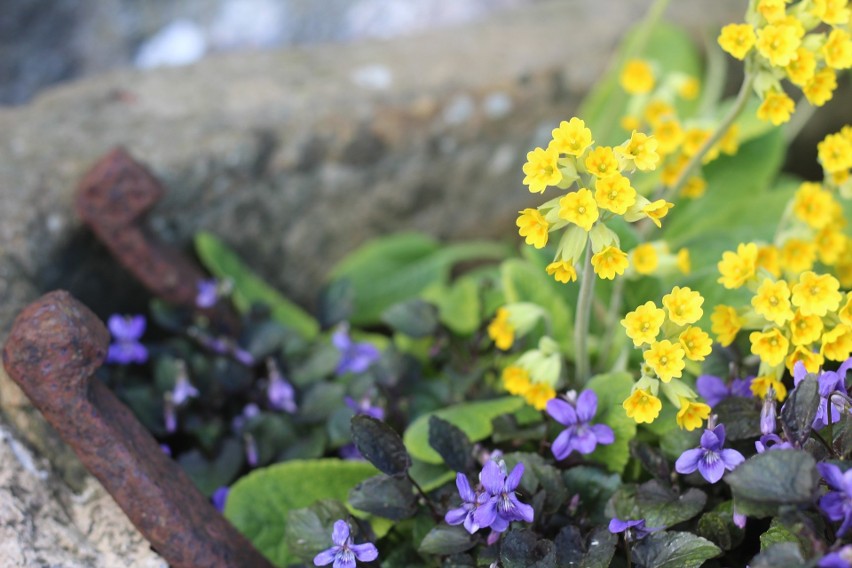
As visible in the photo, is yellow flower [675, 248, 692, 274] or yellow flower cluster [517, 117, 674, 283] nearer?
yellow flower cluster [517, 117, 674, 283]

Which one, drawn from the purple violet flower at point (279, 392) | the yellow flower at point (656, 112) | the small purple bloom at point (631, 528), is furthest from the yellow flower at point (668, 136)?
the purple violet flower at point (279, 392)

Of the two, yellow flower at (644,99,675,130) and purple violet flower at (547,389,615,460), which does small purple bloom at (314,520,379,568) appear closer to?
purple violet flower at (547,389,615,460)

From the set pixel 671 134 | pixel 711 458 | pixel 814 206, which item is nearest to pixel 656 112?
pixel 671 134

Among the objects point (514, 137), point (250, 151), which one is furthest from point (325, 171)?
point (514, 137)

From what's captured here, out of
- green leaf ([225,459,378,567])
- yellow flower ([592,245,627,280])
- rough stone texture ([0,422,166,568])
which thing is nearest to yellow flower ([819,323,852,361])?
yellow flower ([592,245,627,280])

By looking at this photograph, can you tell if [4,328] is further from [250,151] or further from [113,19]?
[113,19]

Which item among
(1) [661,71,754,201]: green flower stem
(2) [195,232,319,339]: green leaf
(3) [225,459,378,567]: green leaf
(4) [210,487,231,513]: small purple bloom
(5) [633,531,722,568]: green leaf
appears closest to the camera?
(5) [633,531,722,568]: green leaf
